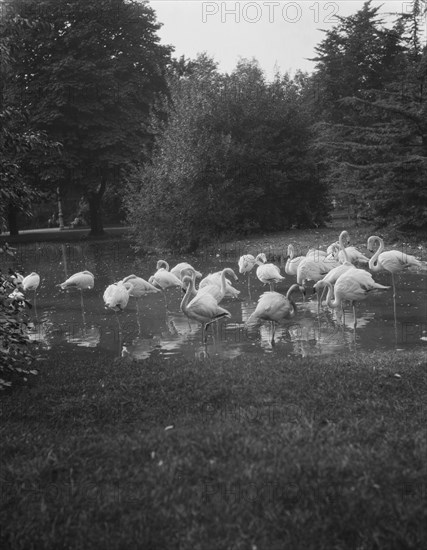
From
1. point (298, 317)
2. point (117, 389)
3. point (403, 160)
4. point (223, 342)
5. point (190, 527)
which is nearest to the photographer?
point (190, 527)

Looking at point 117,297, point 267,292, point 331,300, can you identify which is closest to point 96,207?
point 117,297

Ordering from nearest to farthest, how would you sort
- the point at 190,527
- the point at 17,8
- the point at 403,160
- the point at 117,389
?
the point at 190,527
the point at 117,389
the point at 403,160
the point at 17,8

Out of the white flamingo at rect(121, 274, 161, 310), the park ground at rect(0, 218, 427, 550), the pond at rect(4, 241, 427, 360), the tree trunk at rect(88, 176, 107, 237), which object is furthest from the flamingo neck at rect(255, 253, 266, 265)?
the tree trunk at rect(88, 176, 107, 237)

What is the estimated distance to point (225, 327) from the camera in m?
11.1

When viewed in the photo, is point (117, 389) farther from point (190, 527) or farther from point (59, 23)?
point (59, 23)

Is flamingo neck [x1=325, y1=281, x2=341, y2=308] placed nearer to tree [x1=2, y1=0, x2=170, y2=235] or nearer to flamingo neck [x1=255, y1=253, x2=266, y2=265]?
flamingo neck [x1=255, y1=253, x2=266, y2=265]

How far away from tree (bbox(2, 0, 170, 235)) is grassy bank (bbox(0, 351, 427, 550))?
2838 centimetres

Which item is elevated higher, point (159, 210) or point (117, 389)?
point (159, 210)

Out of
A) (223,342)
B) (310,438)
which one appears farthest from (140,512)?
(223,342)

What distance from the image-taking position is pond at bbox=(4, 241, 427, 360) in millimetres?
9414

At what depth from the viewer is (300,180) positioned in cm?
2995

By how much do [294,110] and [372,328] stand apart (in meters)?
22.4

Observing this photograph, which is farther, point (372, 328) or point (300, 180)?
point (300, 180)

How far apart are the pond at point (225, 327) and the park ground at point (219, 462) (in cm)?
246
